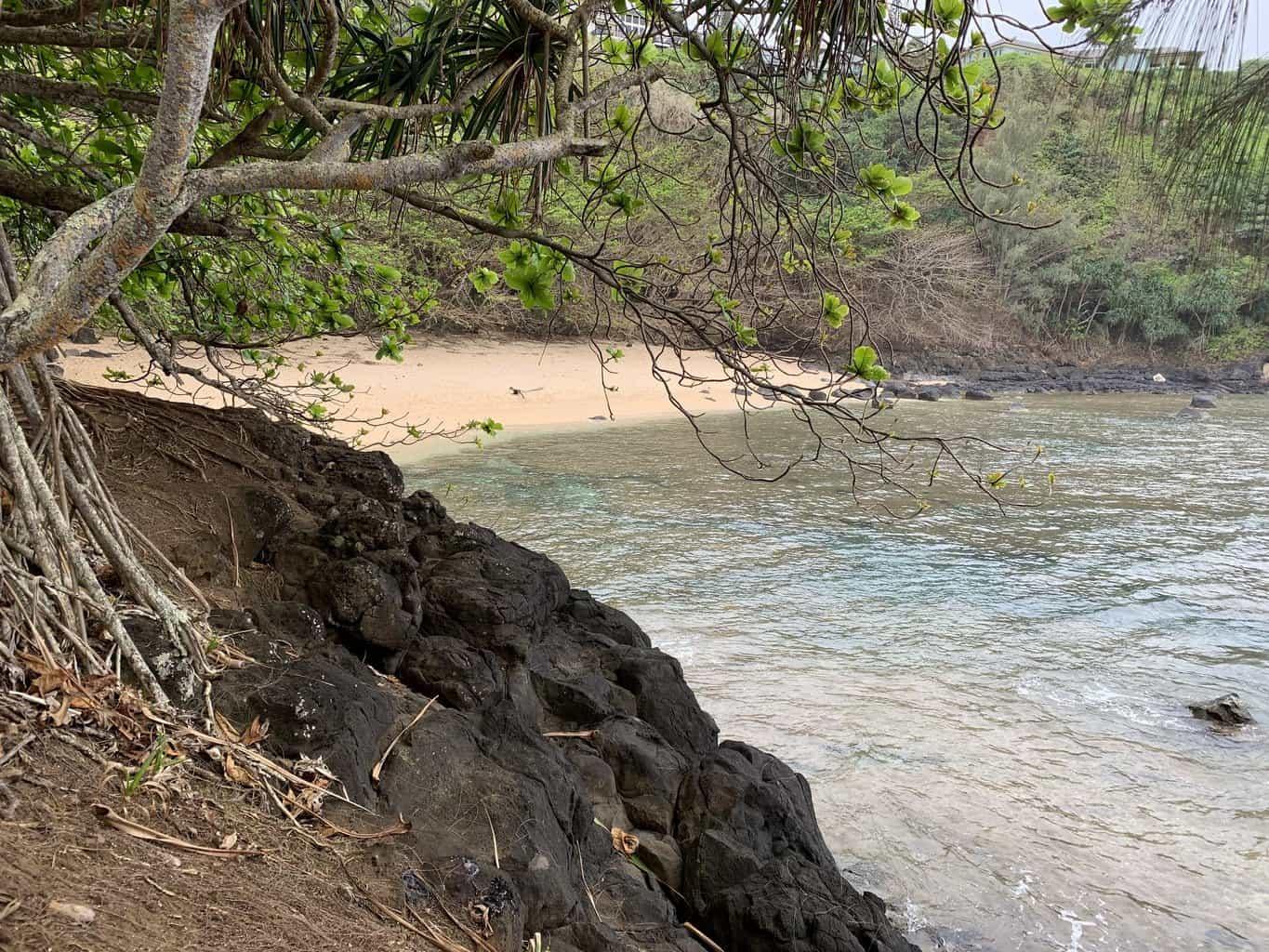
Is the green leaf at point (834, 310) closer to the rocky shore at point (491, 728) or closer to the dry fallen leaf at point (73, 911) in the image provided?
the rocky shore at point (491, 728)

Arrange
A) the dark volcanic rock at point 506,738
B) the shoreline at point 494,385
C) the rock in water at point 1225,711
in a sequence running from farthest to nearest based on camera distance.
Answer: the shoreline at point 494,385 < the rock in water at point 1225,711 < the dark volcanic rock at point 506,738

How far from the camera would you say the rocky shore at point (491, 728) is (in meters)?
2.43

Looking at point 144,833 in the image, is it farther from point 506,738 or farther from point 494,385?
point 494,385


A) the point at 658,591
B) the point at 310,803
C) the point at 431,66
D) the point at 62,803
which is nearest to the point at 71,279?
the point at 62,803

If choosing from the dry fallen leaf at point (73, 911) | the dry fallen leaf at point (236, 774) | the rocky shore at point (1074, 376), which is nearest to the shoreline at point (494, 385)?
the rocky shore at point (1074, 376)

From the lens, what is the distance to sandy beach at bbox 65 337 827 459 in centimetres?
1511

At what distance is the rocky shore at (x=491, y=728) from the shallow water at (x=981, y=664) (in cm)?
110

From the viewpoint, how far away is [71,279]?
1.57 m

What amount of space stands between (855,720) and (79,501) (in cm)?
463

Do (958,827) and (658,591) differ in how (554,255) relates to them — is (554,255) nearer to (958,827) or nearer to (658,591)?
(958,827)

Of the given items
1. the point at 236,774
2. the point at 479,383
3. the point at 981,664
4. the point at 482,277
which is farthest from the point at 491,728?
the point at 479,383

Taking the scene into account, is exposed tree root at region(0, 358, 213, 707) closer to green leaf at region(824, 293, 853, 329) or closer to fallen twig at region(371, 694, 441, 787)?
fallen twig at region(371, 694, 441, 787)

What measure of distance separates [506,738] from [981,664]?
496 cm

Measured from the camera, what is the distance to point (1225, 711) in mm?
5984
